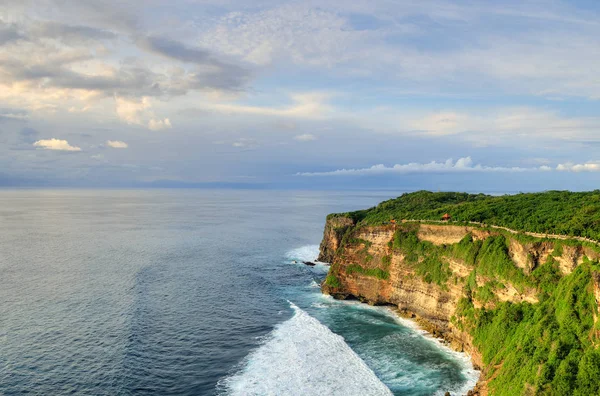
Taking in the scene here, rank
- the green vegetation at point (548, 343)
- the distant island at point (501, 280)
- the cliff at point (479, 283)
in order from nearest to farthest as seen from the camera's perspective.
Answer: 1. the green vegetation at point (548, 343)
2. the distant island at point (501, 280)
3. the cliff at point (479, 283)

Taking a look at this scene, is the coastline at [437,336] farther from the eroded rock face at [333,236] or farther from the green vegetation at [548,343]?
the eroded rock face at [333,236]

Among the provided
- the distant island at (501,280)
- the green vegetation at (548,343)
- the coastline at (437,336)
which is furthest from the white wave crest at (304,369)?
the green vegetation at (548,343)

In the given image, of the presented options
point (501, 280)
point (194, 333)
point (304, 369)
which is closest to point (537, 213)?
point (501, 280)

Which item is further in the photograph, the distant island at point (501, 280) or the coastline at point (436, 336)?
the coastline at point (436, 336)

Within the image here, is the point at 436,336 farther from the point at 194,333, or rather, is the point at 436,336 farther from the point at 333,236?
the point at 333,236

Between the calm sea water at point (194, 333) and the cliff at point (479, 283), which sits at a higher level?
the cliff at point (479, 283)

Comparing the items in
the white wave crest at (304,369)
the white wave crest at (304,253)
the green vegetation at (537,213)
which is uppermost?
the green vegetation at (537,213)
